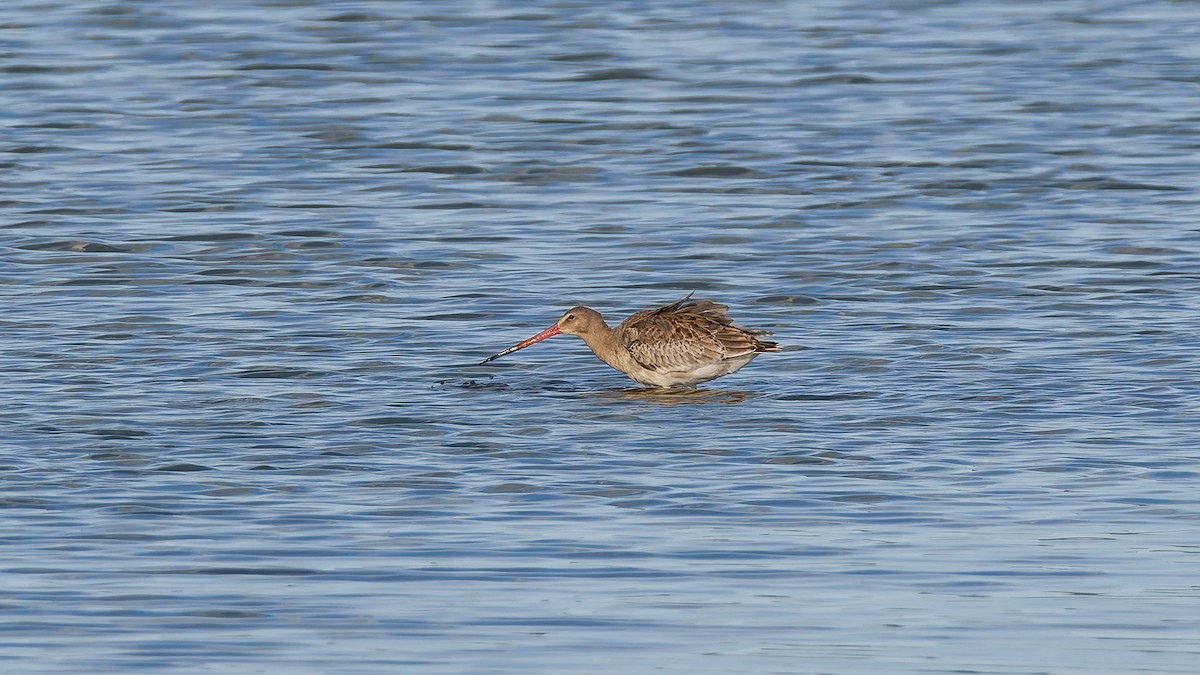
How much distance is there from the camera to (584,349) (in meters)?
16.4

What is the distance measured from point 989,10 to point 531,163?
12.0 m

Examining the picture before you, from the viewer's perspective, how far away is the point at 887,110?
991 inches

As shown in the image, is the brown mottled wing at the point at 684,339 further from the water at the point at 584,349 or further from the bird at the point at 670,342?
the water at the point at 584,349

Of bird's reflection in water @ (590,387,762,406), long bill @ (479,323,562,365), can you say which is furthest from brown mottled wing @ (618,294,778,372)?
long bill @ (479,323,562,365)

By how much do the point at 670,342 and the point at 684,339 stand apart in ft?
0.31

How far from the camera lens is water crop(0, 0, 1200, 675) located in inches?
355

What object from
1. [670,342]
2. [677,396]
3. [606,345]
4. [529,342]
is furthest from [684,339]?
[529,342]

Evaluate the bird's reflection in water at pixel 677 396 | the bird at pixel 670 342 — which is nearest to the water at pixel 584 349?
the bird's reflection in water at pixel 677 396

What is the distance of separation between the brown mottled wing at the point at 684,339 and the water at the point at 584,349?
0.34 metres

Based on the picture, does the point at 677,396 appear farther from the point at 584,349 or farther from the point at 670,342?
the point at 584,349

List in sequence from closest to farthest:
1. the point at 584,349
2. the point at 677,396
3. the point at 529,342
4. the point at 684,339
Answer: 1. the point at 684,339
2. the point at 677,396
3. the point at 529,342
4. the point at 584,349

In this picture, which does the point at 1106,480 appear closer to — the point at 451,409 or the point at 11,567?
the point at 451,409

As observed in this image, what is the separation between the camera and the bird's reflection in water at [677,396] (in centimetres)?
1411

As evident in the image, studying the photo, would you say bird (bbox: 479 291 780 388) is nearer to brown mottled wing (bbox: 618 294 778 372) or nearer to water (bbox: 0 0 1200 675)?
brown mottled wing (bbox: 618 294 778 372)
